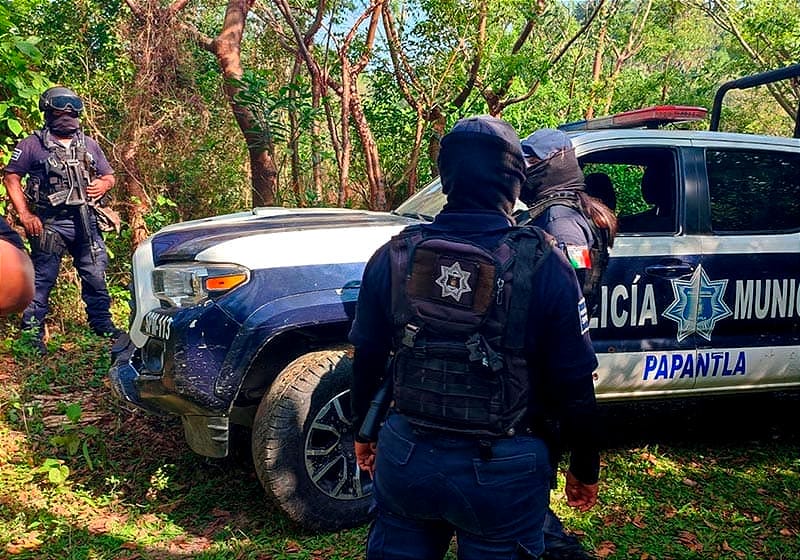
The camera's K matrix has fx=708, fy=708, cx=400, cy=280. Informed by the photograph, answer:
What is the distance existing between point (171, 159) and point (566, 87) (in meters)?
5.75

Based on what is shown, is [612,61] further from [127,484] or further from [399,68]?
[127,484]

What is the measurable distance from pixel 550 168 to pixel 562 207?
19 cm

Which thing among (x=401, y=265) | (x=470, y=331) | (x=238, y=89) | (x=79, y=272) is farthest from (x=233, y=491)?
(x=238, y=89)

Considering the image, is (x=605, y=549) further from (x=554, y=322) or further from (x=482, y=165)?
(x=482, y=165)

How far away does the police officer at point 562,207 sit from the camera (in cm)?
288

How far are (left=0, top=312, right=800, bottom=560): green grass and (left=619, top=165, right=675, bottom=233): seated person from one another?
1.35m

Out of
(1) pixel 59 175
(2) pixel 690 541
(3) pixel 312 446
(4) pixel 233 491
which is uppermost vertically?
(1) pixel 59 175

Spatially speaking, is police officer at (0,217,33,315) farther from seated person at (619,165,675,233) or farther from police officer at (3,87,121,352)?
police officer at (3,87,121,352)

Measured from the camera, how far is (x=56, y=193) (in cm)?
544

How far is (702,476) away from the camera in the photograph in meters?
3.96

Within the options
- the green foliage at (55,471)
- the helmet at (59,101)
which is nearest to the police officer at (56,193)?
the helmet at (59,101)

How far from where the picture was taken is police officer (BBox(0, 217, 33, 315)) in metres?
1.68

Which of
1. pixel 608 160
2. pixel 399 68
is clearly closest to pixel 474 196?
pixel 608 160

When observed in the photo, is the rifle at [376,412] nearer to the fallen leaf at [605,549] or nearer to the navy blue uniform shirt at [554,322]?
the navy blue uniform shirt at [554,322]
